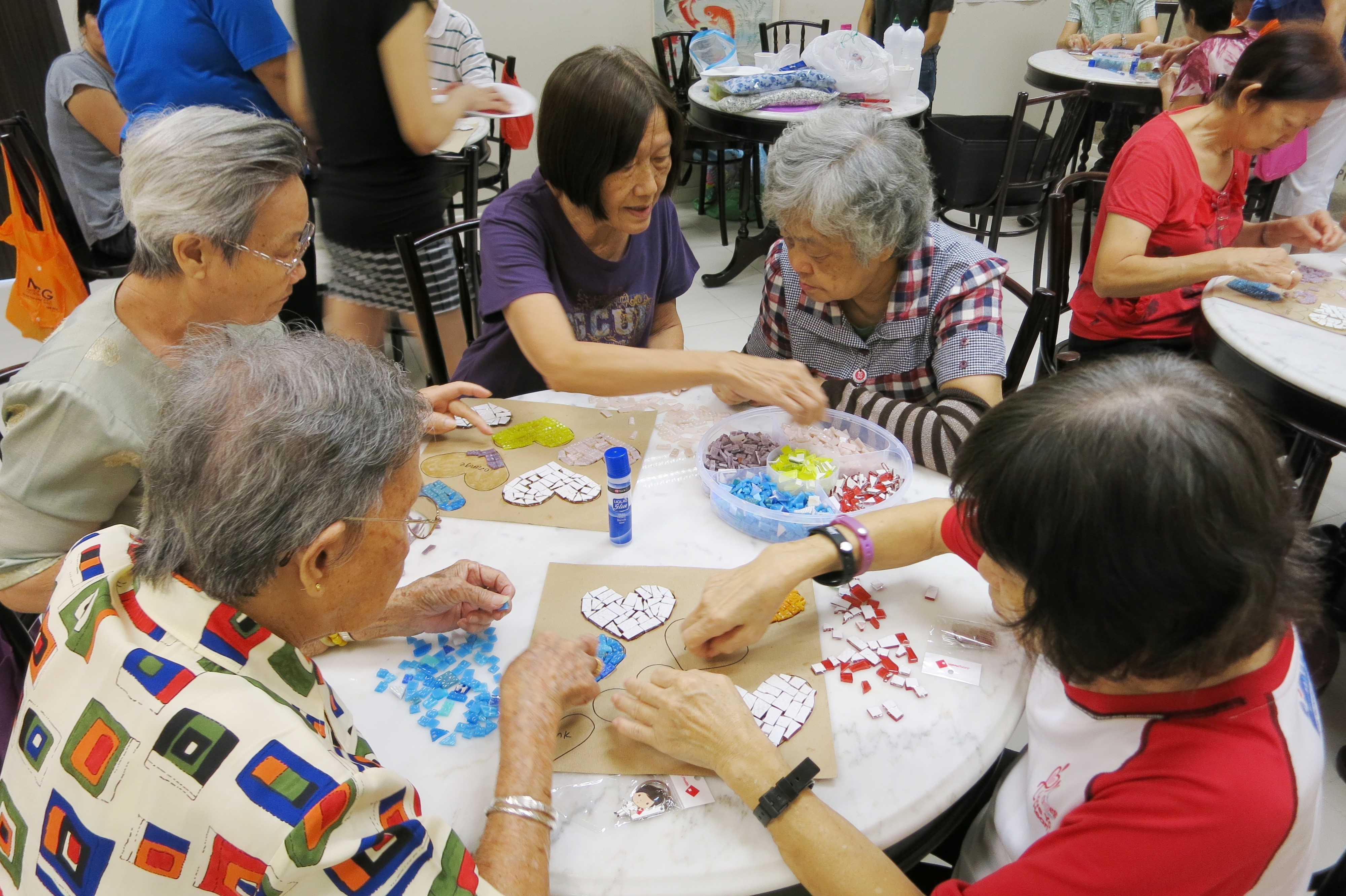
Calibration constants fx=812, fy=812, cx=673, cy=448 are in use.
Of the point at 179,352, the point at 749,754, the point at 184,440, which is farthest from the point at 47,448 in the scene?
the point at 749,754

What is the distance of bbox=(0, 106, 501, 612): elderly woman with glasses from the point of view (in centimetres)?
136

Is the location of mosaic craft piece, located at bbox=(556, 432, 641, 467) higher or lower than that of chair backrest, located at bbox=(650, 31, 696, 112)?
lower

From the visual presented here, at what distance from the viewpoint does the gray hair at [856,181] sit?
1.75 metres

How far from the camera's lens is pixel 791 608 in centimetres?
137

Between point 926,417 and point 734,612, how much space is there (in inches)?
28.5

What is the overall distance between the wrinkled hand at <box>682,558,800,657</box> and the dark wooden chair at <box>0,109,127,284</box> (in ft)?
10.2

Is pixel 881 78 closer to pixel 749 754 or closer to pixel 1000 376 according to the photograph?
pixel 1000 376

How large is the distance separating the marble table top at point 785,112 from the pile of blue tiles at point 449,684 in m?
3.34

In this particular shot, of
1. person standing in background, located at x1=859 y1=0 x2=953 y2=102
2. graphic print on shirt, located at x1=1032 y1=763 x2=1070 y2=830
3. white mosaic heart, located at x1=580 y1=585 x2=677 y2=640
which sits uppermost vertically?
person standing in background, located at x1=859 y1=0 x2=953 y2=102

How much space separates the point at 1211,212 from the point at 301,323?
3071 mm

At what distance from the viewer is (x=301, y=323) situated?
2.88m

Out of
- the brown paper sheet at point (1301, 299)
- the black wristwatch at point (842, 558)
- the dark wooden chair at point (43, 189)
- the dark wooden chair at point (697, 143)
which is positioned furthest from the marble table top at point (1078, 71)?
the dark wooden chair at point (43, 189)

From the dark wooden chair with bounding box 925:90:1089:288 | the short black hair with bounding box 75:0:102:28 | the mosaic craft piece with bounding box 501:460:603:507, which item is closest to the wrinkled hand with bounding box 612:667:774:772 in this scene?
the mosaic craft piece with bounding box 501:460:603:507

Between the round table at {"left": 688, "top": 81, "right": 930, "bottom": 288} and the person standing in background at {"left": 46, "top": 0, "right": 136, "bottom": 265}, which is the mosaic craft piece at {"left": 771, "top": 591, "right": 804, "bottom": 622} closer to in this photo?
the round table at {"left": 688, "top": 81, "right": 930, "bottom": 288}
